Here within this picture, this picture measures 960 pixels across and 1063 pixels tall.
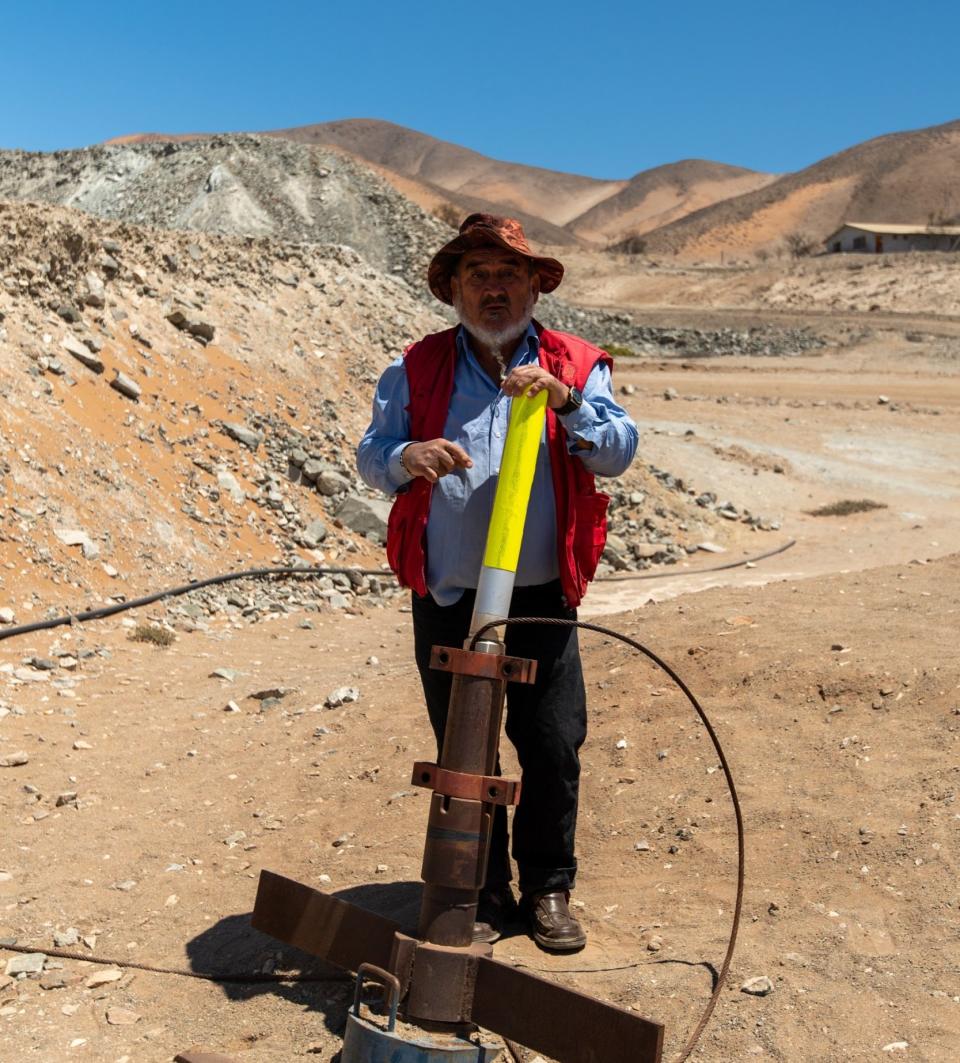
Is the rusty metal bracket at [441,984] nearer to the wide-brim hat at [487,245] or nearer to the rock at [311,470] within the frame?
the wide-brim hat at [487,245]

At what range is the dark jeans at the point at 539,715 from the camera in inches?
132

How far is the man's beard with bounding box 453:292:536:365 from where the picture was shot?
324cm

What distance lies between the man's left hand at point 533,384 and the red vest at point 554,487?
0.15 m

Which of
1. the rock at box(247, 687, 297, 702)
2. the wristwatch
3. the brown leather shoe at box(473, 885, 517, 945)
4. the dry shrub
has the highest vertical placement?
the wristwatch

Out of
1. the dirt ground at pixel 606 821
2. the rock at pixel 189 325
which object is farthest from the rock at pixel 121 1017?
the rock at pixel 189 325

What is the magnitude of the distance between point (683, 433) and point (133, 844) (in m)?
13.2

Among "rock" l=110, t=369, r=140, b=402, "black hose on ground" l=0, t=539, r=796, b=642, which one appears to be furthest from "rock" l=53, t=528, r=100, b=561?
"rock" l=110, t=369, r=140, b=402

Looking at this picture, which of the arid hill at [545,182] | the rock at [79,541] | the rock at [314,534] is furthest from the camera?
the arid hill at [545,182]

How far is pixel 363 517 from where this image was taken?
35.2ft

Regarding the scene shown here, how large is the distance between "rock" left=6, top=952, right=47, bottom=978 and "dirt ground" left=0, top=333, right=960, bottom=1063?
0.04 metres

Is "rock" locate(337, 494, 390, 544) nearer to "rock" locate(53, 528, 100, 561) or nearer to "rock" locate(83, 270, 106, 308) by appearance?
"rock" locate(53, 528, 100, 561)

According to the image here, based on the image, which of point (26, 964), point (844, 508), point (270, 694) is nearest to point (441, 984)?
point (26, 964)

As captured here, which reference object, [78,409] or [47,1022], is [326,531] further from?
[47,1022]

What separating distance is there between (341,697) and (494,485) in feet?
10.2
